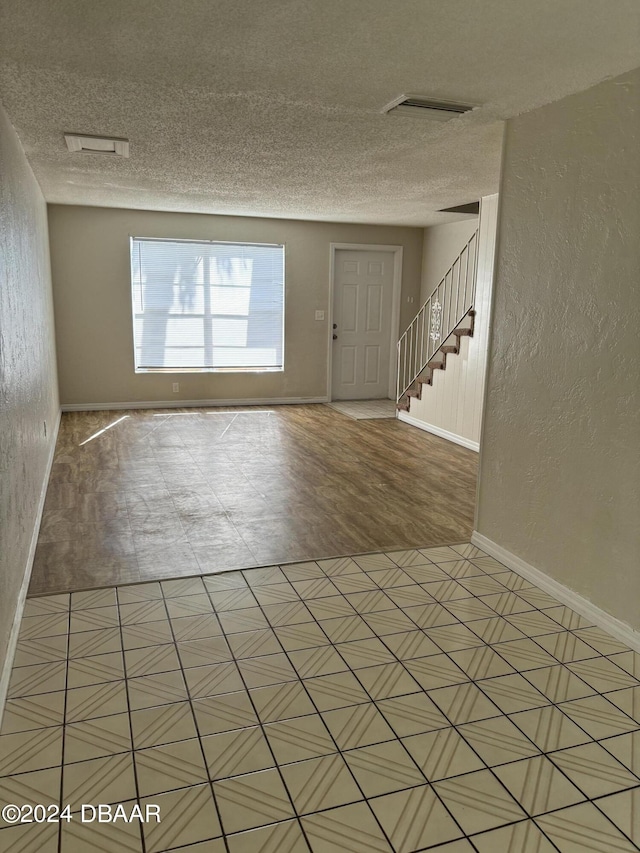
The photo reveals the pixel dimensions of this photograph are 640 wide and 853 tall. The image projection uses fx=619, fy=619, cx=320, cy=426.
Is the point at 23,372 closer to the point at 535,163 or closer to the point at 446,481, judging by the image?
the point at 535,163

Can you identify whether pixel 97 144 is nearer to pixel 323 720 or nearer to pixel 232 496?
pixel 232 496

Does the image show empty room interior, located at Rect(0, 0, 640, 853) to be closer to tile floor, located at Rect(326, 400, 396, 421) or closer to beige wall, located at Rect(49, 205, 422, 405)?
beige wall, located at Rect(49, 205, 422, 405)

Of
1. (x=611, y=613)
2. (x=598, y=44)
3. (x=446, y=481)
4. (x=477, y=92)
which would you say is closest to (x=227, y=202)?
(x=446, y=481)

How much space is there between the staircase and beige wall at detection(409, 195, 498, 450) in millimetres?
114

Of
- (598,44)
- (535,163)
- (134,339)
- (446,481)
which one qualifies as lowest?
(446,481)

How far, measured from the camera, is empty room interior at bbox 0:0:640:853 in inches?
71.3

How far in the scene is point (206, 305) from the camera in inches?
314

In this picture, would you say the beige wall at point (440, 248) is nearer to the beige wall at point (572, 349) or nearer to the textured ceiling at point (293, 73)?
the textured ceiling at point (293, 73)

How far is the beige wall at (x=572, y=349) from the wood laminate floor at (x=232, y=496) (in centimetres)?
83

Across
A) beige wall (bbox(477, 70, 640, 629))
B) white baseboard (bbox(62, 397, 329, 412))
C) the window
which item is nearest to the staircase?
white baseboard (bbox(62, 397, 329, 412))

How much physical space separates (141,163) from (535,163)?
9.67 feet

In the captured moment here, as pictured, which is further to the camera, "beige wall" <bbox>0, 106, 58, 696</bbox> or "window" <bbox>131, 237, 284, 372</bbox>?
"window" <bbox>131, 237, 284, 372</bbox>

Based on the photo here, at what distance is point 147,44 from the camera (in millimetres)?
2389

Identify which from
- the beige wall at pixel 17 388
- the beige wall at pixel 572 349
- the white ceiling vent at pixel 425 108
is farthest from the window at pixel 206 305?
the beige wall at pixel 572 349
